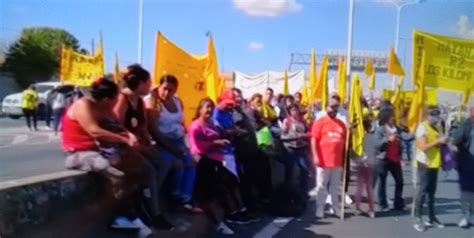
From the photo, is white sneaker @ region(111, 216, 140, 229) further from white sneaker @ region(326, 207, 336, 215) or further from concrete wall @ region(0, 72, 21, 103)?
white sneaker @ region(326, 207, 336, 215)

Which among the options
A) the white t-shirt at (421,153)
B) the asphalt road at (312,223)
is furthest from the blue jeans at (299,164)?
the white t-shirt at (421,153)

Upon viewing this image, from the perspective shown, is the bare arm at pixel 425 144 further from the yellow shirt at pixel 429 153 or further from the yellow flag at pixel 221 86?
the yellow flag at pixel 221 86

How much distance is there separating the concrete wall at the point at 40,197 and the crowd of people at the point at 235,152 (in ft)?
0.34

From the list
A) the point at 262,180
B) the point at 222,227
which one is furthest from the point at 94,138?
the point at 262,180

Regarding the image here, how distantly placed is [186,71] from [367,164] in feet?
6.15

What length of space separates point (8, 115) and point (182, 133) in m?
1.17

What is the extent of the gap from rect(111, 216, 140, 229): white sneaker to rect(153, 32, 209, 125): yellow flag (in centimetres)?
89

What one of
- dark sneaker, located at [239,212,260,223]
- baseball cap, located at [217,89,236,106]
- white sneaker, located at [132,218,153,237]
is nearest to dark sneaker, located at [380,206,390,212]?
dark sneaker, located at [239,212,260,223]

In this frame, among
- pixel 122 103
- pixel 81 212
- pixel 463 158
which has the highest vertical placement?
pixel 122 103

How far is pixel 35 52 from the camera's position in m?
2.81

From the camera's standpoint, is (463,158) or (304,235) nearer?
(463,158)

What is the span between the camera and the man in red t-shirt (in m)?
5.16

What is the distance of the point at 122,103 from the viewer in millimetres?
3180

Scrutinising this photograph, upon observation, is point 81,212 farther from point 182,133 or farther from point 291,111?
point 291,111
